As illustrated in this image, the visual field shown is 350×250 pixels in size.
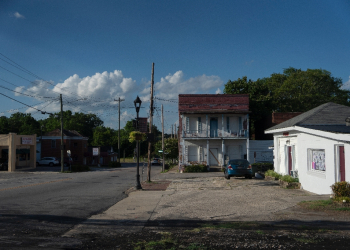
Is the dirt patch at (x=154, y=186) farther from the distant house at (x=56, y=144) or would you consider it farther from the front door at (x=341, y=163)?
the distant house at (x=56, y=144)

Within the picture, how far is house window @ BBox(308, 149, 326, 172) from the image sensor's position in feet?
43.5

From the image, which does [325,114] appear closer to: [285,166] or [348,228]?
[285,166]

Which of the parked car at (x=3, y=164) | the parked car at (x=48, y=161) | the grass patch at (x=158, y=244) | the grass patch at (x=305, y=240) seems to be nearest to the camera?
the grass patch at (x=158, y=244)

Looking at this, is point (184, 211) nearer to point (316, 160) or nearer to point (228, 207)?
point (228, 207)

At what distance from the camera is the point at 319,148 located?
13375 mm

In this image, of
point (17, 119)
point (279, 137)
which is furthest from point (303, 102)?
point (17, 119)

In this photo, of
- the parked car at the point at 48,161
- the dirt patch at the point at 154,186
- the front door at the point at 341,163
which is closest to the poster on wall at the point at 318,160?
the front door at the point at 341,163

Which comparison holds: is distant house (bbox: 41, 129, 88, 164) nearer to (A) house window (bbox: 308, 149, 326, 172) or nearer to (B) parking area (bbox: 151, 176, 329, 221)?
(B) parking area (bbox: 151, 176, 329, 221)

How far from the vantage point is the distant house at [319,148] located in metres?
11.9

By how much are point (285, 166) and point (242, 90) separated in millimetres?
26906

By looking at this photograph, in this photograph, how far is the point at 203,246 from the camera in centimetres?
617

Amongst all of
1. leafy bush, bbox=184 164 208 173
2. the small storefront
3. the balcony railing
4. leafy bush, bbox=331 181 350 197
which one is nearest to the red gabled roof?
the balcony railing

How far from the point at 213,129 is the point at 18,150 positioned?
27544 millimetres

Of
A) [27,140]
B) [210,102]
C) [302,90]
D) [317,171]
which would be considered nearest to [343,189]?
[317,171]
